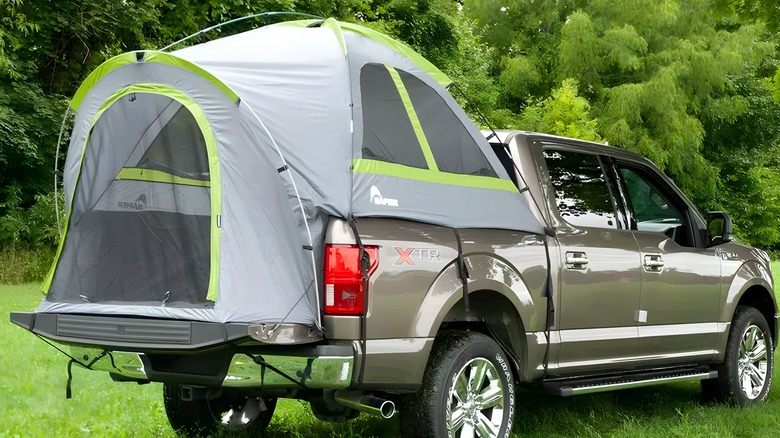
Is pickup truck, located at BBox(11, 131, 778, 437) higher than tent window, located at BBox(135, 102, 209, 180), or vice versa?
tent window, located at BBox(135, 102, 209, 180)

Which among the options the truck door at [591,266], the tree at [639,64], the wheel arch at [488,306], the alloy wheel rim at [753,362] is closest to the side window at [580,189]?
the truck door at [591,266]

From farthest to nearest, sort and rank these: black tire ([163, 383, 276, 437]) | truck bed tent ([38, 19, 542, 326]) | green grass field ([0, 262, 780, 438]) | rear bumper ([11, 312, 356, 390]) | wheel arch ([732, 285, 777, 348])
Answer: wheel arch ([732, 285, 777, 348]) < green grass field ([0, 262, 780, 438]) < black tire ([163, 383, 276, 437]) < truck bed tent ([38, 19, 542, 326]) < rear bumper ([11, 312, 356, 390])

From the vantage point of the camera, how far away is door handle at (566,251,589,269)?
616 cm

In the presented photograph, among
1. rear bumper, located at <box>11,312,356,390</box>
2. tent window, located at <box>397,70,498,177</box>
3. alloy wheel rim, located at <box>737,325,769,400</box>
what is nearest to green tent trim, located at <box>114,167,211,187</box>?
rear bumper, located at <box>11,312,356,390</box>

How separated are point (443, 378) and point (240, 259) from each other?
1.25 metres

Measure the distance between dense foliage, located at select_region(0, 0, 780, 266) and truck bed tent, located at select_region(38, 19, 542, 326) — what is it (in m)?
7.29

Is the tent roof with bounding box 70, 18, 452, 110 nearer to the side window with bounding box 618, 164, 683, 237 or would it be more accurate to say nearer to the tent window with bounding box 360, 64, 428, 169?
the tent window with bounding box 360, 64, 428, 169

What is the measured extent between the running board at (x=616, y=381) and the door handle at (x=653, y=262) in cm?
74

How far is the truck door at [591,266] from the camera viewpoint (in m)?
6.19

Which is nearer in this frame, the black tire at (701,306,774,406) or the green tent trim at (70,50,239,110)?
the green tent trim at (70,50,239,110)

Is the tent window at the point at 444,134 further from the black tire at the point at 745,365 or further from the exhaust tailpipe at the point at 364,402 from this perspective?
the black tire at the point at 745,365

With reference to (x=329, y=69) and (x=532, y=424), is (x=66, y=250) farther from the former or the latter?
(x=532, y=424)

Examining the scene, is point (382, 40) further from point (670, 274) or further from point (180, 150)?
point (670, 274)

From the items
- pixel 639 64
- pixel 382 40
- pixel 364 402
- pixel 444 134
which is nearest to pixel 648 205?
pixel 444 134
